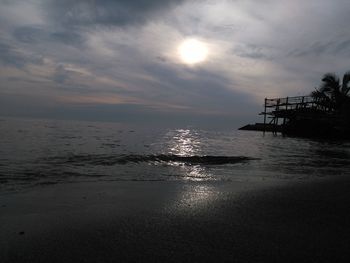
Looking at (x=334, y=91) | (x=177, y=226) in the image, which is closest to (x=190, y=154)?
(x=177, y=226)

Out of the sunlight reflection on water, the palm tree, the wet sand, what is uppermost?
the palm tree

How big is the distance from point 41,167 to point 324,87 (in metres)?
36.2

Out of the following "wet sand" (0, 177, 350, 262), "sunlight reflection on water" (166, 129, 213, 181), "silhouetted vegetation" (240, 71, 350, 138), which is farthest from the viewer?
"silhouetted vegetation" (240, 71, 350, 138)

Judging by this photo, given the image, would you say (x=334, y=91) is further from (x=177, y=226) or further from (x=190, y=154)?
(x=177, y=226)

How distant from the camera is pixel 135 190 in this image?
769 cm

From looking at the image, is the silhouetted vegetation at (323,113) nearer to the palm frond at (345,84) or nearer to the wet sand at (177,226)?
the palm frond at (345,84)

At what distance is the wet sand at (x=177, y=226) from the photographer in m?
3.59

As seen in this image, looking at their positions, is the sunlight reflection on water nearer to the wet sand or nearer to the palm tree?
the wet sand

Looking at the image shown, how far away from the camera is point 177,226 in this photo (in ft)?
14.9

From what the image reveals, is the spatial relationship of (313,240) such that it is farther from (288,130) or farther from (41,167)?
(288,130)

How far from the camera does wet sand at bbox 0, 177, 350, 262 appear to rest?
359cm

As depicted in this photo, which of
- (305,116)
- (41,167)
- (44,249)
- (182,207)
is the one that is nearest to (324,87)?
(305,116)

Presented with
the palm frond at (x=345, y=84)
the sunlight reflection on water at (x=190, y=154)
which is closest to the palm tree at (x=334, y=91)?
the palm frond at (x=345, y=84)

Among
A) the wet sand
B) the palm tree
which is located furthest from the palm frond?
the wet sand
